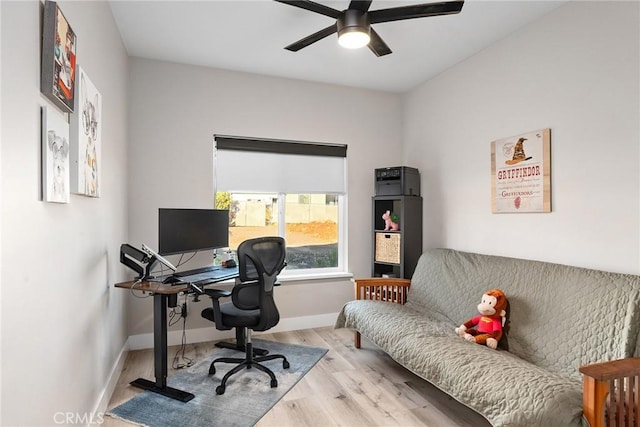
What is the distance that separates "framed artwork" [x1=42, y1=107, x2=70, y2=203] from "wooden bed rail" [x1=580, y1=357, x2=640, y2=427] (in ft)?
7.41

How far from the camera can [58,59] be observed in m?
1.40

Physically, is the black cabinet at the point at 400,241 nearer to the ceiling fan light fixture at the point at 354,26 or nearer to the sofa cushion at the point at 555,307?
the sofa cushion at the point at 555,307

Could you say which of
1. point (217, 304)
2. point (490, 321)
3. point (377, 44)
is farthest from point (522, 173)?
point (217, 304)

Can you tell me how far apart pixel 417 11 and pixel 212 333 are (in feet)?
10.5

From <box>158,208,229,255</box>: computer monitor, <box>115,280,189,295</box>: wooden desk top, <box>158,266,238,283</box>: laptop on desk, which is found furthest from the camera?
<box>158,208,229,255</box>: computer monitor

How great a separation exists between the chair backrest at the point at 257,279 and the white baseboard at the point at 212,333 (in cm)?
113

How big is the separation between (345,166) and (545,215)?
6.80 feet

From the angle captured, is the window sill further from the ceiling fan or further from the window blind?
the ceiling fan

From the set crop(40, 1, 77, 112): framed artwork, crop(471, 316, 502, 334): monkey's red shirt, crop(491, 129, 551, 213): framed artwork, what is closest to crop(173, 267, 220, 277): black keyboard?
crop(40, 1, 77, 112): framed artwork

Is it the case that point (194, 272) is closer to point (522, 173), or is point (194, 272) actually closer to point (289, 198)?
point (289, 198)

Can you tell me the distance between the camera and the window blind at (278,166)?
143 inches

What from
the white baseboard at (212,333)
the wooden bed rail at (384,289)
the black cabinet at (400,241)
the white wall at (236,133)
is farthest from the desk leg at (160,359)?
the black cabinet at (400,241)

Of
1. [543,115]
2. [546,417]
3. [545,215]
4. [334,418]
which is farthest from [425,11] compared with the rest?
[334,418]

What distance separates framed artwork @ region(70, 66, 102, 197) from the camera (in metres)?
1.63
